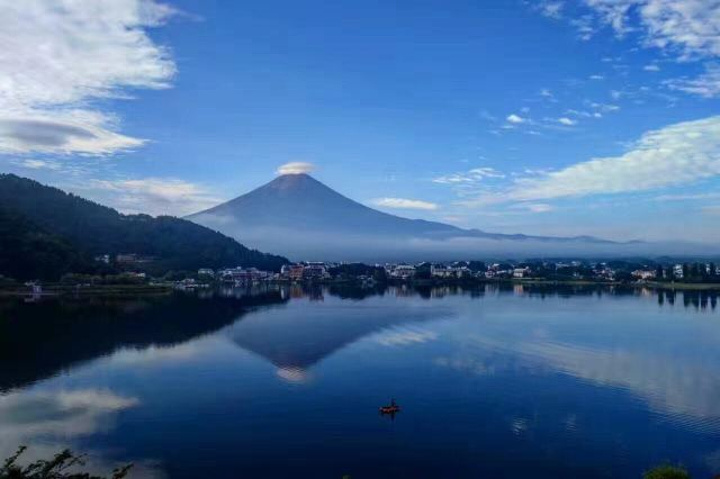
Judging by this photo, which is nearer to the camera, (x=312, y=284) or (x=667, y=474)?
(x=667, y=474)

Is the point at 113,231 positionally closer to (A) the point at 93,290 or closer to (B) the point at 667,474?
(A) the point at 93,290

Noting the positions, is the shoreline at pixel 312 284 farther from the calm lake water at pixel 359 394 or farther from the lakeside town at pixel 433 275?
the calm lake water at pixel 359 394

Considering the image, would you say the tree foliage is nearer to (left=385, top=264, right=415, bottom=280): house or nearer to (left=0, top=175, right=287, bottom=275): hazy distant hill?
(left=0, top=175, right=287, bottom=275): hazy distant hill

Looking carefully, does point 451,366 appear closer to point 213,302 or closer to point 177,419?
point 177,419

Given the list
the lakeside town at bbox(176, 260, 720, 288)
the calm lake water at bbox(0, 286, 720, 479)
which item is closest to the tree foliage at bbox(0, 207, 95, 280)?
the calm lake water at bbox(0, 286, 720, 479)

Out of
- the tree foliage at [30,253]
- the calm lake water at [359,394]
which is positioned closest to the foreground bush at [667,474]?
the calm lake water at [359,394]

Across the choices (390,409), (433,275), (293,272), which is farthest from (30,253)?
(433,275)
